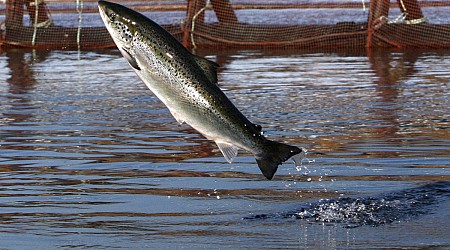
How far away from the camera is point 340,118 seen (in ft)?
41.2

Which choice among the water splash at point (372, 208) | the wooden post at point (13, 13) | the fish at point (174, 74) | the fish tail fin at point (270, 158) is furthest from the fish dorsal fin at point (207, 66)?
the wooden post at point (13, 13)

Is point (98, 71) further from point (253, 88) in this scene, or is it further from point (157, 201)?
point (157, 201)

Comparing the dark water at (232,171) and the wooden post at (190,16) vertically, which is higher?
the dark water at (232,171)

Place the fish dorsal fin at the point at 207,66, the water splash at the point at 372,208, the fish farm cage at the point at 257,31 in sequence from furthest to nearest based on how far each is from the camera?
the fish farm cage at the point at 257,31 → the water splash at the point at 372,208 → the fish dorsal fin at the point at 207,66

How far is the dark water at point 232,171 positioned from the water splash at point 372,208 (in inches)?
0.5

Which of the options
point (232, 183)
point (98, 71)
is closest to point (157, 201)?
point (232, 183)

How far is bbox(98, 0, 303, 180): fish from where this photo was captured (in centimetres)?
588

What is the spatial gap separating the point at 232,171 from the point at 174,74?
11.6 ft

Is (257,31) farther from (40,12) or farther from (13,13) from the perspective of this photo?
(13,13)

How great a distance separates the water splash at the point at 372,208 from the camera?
7488mm

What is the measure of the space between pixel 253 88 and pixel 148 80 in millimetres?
10077

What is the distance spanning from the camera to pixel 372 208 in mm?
7809

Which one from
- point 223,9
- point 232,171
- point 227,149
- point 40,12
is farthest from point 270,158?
point 40,12

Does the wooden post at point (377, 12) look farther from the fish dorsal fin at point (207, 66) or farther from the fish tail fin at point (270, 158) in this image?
the fish dorsal fin at point (207, 66)
